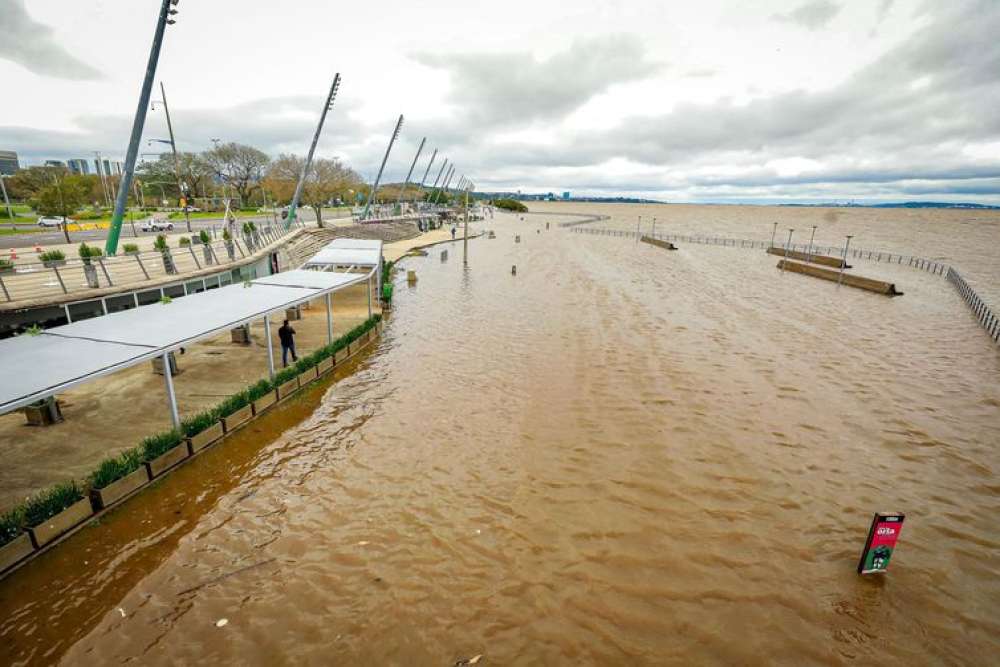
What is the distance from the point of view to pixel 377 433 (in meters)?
12.1

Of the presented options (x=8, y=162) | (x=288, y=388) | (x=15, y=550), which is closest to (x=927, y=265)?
(x=288, y=388)

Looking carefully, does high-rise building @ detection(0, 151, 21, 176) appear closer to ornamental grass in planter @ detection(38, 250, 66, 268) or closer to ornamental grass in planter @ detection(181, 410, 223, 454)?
ornamental grass in planter @ detection(38, 250, 66, 268)

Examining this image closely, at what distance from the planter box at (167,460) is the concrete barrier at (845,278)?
4549cm

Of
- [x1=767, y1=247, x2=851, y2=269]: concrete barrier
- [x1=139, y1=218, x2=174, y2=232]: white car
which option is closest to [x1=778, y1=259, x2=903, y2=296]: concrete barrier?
[x1=767, y1=247, x2=851, y2=269]: concrete barrier

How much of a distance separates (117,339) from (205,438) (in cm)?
314

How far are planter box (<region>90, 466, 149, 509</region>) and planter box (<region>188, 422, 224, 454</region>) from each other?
112 cm

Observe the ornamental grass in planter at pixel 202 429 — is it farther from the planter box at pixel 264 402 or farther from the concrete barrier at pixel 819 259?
the concrete barrier at pixel 819 259

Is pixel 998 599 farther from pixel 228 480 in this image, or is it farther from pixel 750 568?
pixel 228 480

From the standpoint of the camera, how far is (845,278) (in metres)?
39.9

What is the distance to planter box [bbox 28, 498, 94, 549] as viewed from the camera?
7.22m

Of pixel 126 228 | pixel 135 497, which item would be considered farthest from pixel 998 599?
pixel 126 228

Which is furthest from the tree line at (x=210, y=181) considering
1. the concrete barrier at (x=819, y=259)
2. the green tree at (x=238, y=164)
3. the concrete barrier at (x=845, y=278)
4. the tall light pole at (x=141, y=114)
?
the concrete barrier at (x=819, y=259)

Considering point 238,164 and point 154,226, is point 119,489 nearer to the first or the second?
point 154,226

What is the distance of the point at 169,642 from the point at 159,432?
20.1ft
